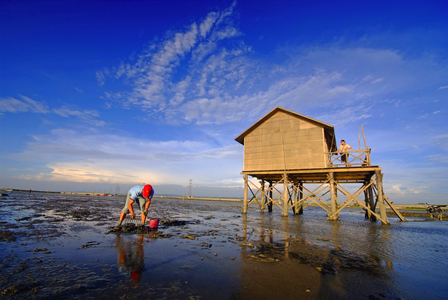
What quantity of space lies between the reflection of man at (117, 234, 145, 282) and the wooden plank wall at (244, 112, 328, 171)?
1500 cm

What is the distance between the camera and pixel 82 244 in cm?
674

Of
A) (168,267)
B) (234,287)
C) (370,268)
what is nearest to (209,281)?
(234,287)

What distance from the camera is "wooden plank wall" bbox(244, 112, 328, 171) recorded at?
60.1 ft

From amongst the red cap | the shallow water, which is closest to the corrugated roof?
the shallow water

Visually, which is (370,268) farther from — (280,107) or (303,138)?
(280,107)

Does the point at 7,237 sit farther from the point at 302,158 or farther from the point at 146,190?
the point at 302,158

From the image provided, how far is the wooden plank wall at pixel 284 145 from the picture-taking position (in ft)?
60.1

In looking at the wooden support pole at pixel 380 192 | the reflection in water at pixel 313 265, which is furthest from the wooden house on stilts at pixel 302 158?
Result: the reflection in water at pixel 313 265

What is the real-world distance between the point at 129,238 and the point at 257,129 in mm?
16305

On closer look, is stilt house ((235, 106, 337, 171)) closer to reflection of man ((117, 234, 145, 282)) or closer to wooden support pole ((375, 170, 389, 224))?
wooden support pole ((375, 170, 389, 224))

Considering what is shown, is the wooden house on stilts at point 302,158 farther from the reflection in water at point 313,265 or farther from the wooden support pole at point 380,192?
the reflection in water at point 313,265

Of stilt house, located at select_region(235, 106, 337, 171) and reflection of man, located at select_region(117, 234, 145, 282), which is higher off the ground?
stilt house, located at select_region(235, 106, 337, 171)

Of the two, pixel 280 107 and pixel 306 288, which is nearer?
pixel 306 288

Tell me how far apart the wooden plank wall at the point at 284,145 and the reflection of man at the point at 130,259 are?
15.0 metres
